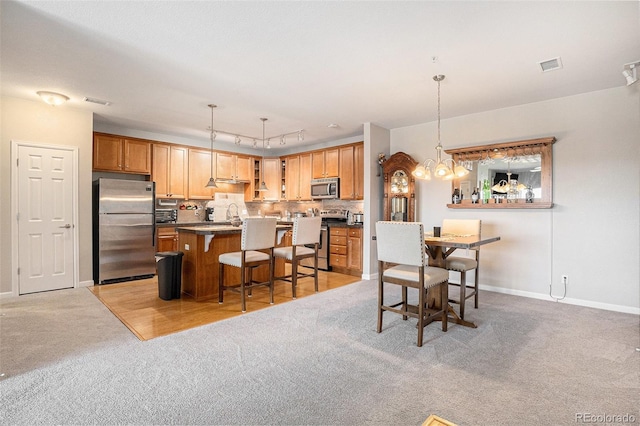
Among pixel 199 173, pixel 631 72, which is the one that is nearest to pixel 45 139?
pixel 199 173

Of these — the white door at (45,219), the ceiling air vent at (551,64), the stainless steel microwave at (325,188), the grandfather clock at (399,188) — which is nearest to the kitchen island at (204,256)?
the white door at (45,219)

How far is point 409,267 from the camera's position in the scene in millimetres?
3113

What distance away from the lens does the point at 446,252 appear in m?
3.39

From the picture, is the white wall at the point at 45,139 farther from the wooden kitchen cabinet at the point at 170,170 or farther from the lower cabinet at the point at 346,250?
the lower cabinet at the point at 346,250

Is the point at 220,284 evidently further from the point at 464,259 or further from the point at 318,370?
the point at 464,259

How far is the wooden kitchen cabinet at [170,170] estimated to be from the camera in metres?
5.89

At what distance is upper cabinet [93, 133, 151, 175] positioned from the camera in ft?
17.4

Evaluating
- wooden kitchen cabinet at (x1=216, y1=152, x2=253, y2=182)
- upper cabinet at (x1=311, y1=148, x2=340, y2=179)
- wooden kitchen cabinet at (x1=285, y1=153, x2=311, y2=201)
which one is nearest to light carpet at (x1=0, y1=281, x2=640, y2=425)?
upper cabinet at (x1=311, y1=148, x2=340, y2=179)

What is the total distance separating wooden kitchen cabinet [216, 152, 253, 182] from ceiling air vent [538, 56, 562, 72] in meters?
5.36

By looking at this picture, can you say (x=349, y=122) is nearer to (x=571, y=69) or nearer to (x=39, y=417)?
(x=571, y=69)

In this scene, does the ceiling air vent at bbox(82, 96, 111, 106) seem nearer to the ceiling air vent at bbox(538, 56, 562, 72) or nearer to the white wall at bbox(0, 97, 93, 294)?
the white wall at bbox(0, 97, 93, 294)

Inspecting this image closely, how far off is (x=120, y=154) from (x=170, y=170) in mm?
817

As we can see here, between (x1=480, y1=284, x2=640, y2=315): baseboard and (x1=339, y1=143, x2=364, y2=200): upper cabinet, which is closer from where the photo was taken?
(x1=480, y1=284, x2=640, y2=315): baseboard

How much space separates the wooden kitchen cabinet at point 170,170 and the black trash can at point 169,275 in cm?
226
